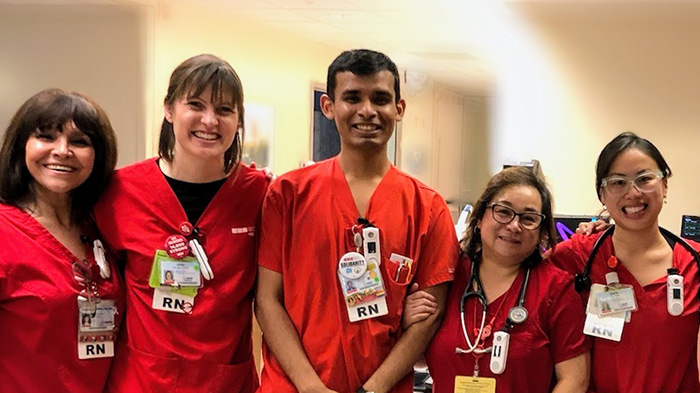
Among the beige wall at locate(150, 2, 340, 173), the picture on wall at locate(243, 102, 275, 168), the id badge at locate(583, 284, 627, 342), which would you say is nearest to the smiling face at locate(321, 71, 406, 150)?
the id badge at locate(583, 284, 627, 342)

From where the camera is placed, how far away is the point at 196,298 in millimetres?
1789

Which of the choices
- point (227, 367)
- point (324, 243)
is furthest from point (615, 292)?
point (227, 367)

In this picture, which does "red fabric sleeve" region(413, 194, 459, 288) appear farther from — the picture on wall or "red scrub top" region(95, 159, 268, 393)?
the picture on wall

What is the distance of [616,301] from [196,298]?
3.86 ft

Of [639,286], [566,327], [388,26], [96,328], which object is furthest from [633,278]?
[388,26]

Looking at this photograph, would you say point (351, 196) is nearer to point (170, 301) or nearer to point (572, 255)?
point (170, 301)

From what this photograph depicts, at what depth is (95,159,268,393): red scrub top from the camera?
176 centimetres

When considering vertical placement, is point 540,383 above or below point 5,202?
below

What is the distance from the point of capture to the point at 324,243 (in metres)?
1.78

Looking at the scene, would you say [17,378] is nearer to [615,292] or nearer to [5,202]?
[5,202]

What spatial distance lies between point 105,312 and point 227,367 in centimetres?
37

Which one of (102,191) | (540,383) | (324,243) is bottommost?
(540,383)

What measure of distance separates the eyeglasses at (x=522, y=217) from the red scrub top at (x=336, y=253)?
0.15 meters

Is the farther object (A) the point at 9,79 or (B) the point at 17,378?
(A) the point at 9,79
